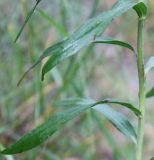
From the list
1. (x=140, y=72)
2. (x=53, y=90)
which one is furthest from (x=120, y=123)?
(x=53, y=90)

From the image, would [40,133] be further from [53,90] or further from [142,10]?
[53,90]

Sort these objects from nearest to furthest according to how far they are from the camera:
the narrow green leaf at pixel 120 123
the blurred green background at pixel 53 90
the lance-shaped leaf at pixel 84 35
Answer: the lance-shaped leaf at pixel 84 35 → the narrow green leaf at pixel 120 123 → the blurred green background at pixel 53 90

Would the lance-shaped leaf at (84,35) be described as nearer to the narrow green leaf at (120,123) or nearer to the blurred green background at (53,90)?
the narrow green leaf at (120,123)

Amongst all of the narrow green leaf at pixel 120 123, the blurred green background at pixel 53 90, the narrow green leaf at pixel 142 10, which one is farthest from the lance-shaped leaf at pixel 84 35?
the blurred green background at pixel 53 90

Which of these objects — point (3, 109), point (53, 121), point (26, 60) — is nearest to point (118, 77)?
point (26, 60)

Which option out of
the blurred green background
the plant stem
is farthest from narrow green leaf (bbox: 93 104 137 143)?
the blurred green background

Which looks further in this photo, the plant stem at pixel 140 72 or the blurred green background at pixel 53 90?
the blurred green background at pixel 53 90

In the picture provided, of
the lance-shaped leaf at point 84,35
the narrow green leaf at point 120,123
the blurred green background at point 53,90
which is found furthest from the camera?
the blurred green background at point 53,90

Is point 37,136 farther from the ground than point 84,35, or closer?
closer

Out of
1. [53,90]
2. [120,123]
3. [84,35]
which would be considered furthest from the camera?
[53,90]
